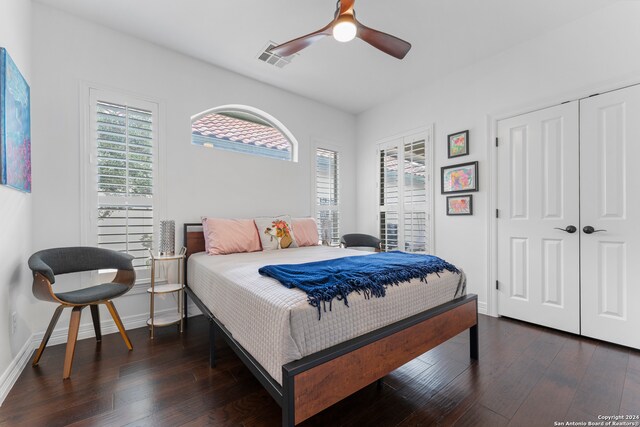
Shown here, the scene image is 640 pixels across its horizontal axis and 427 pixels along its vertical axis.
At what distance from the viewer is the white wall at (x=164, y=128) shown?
246cm

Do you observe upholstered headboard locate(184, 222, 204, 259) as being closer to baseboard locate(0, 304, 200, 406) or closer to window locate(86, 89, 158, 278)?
window locate(86, 89, 158, 278)

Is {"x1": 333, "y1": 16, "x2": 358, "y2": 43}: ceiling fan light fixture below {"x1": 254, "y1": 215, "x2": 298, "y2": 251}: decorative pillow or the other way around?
the other way around

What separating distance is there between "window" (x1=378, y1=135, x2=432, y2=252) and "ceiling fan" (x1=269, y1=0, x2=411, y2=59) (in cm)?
182

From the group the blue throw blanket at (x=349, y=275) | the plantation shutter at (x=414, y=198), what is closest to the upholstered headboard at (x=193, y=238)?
the blue throw blanket at (x=349, y=275)

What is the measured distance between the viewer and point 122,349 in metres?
2.35

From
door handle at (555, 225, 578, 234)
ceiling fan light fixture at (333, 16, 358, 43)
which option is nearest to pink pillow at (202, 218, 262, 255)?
ceiling fan light fixture at (333, 16, 358, 43)

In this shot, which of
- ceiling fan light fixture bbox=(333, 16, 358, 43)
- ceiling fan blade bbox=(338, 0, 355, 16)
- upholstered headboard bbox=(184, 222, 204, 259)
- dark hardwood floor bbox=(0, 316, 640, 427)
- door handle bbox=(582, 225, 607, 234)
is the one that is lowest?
dark hardwood floor bbox=(0, 316, 640, 427)

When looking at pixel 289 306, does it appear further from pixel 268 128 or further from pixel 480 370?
pixel 268 128

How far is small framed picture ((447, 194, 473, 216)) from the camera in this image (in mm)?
3357

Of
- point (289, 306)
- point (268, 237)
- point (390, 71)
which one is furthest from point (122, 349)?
point (390, 71)

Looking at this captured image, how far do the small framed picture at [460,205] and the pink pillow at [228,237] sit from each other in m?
2.41

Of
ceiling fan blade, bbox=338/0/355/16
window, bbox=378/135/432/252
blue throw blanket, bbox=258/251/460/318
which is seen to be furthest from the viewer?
window, bbox=378/135/432/252

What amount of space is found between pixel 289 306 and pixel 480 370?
164 centimetres

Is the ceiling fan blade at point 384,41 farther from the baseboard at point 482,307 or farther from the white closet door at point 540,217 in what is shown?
the baseboard at point 482,307
